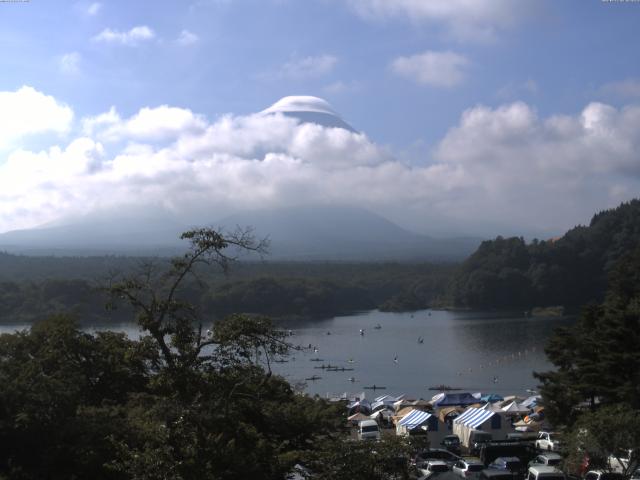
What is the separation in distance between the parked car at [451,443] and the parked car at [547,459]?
297 centimetres

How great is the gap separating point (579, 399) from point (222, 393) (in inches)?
337

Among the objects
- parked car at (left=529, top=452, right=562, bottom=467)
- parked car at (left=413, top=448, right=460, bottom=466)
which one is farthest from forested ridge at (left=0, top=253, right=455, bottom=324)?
parked car at (left=529, top=452, right=562, bottom=467)

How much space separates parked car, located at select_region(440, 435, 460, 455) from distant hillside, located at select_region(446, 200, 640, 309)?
39.1 meters

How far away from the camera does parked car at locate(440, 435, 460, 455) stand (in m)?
12.7

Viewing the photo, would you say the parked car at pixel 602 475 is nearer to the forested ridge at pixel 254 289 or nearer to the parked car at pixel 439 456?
the parked car at pixel 439 456

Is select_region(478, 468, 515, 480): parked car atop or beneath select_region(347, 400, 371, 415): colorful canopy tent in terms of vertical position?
atop

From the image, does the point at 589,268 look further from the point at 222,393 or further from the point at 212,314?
the point at 222,393

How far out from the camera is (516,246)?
186 feet

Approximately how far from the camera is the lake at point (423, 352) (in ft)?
86.4

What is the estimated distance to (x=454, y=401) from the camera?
691 inches

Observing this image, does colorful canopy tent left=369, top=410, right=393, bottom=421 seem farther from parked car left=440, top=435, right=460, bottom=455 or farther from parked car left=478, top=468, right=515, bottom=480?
parked car left=478, top=468, right=515, bottom=480

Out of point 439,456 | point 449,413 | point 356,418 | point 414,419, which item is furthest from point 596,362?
point 356,418

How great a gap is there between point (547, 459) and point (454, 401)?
319 inches

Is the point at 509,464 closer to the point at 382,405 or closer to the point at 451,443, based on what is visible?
the point at 451,443
